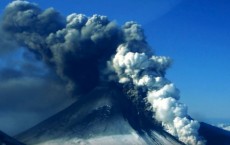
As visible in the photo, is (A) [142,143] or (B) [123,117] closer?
(A) [142,143]

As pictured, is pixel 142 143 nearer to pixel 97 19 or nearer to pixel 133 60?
pixel 133 60

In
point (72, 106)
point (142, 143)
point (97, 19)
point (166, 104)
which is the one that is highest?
point (97, 19)

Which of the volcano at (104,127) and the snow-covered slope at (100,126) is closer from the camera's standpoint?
the snow-covered slope at (100,126)

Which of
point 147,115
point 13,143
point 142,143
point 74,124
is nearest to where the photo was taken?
point 13,143

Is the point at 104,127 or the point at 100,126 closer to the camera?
the point at 104,127

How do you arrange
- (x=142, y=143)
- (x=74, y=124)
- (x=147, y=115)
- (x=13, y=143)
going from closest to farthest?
(x=13, y=143)
(x=142, y=143)
(x=74, y=124)
(x=147, y=115)

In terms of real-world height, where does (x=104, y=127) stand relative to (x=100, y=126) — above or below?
below

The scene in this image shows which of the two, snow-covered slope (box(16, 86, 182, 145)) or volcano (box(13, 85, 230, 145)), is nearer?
snow-covered slope (box(16, 86, 182, 145))

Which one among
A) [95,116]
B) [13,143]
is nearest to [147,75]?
[95,116]
